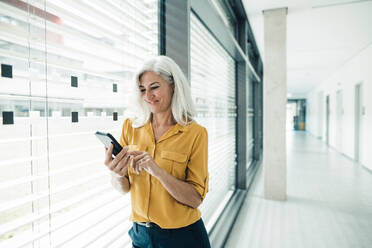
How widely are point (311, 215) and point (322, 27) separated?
3.89 meters

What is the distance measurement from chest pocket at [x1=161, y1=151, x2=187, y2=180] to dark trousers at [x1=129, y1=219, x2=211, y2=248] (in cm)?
28

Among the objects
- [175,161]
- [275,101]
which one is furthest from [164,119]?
[275,101]

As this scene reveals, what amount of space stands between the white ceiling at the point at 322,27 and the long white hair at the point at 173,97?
3.19m

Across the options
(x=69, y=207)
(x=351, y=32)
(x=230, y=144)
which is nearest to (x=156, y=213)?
(x=69, y=207)

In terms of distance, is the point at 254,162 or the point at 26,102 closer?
the point at 26,102

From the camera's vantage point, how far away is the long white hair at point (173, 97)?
116 cm

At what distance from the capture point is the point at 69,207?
3.46 ft

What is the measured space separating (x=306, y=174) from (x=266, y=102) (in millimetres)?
2625

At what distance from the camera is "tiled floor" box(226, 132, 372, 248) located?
269 centimetres

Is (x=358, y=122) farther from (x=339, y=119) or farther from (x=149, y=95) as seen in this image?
(x=149, y=95)

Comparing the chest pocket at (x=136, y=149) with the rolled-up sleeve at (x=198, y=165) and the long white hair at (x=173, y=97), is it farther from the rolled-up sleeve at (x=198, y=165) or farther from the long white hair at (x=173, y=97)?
the rolled-up sleeve at (x=198, y=165)

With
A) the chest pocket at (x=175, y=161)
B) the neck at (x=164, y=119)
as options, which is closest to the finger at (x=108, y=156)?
the chest pocket at (x=175, y=161)

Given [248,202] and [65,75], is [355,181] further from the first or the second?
[65,75]

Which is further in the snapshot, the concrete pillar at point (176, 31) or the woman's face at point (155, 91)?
the concrete pillar at point (176, 31)
